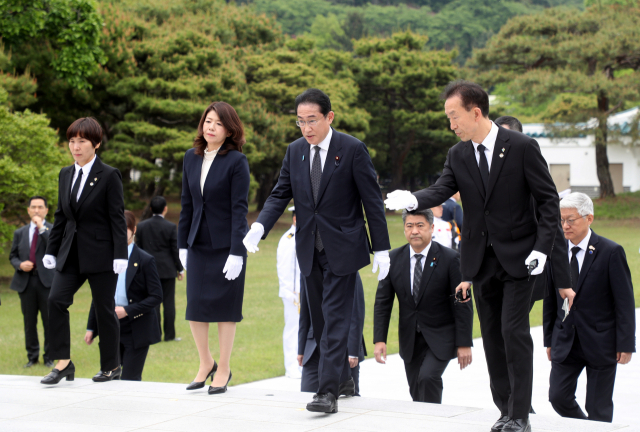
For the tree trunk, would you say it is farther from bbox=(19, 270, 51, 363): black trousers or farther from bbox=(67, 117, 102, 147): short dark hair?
bbox=(67, 117, 102, 147): short dark hair

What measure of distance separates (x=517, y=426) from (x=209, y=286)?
219 cm

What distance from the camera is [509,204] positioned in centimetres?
370

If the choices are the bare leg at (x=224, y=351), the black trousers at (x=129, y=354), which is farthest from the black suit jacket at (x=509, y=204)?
the black trousers at (x=129, y=354)

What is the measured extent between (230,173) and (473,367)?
436cm

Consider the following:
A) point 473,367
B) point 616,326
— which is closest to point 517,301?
point 616,326

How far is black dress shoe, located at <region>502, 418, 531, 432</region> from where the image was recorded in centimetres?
351

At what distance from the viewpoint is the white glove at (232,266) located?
4.54m

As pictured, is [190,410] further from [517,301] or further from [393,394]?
[393,394]

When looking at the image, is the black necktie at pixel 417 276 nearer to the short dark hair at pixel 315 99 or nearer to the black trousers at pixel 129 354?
the short dark hair at pixel 315 99

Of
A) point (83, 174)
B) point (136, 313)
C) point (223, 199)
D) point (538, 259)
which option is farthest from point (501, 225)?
point (136, 313)

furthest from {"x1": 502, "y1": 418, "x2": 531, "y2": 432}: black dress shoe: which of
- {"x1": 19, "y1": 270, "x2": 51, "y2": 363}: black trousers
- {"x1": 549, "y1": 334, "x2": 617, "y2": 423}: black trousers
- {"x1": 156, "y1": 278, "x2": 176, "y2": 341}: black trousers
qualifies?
{"x1": 156, "y1": 278, "x2": 176, "y2": 341}: black trousers

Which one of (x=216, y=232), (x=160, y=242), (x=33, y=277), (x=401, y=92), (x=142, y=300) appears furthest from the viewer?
(x=401, y=92)

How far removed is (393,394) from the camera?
6.75 meters

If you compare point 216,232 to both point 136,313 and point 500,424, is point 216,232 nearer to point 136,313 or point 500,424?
point 136,313
